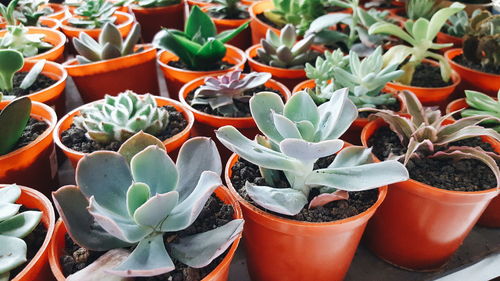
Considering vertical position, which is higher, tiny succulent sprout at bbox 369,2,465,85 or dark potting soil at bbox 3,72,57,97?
tiny succulent sprout at bbox 369,2,465,85

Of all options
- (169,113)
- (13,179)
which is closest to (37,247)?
(13,179)

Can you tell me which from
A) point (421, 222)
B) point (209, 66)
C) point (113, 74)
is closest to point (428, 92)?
point (421, 222)

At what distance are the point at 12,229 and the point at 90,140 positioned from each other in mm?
356

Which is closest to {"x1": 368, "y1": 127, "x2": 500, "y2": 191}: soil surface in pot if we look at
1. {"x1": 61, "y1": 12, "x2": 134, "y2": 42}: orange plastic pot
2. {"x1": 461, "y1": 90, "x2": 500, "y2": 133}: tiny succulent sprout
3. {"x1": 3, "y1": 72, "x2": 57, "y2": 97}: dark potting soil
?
{"x1": 461, "y1": 90, "x2": 500, "y2": 133}: tiny succulent sprout

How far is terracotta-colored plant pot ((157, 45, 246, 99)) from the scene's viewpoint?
1373 mm

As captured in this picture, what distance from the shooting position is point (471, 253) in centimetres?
115

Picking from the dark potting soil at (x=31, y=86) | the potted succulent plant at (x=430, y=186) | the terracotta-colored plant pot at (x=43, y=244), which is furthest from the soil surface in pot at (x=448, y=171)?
the dark potting soil at (x=31, y=86)

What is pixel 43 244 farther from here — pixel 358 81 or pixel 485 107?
pixel 485 107

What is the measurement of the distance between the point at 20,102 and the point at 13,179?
0.66 ft

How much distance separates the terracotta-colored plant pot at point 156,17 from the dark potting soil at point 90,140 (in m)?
0.92

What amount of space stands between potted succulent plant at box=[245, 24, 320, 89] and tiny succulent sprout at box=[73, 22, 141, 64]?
0.43 m

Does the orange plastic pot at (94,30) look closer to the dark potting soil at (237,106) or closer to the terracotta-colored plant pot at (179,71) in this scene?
the terracotta-colored plant pot at (179,71)

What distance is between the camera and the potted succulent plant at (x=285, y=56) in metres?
1.40

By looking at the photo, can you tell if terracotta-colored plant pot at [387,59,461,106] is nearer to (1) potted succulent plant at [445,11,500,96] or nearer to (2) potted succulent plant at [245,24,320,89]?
(1) potted succulent plant at [445,11,500,96]
